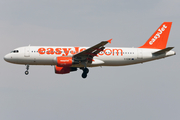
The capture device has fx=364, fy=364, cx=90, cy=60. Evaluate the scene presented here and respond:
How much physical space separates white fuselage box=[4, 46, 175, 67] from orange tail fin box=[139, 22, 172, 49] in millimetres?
2160

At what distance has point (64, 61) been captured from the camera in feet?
159

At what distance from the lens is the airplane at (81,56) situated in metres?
48.8

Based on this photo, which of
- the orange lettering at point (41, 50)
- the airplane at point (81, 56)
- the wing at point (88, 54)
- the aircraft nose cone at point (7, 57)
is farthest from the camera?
the aircraft nose cone at point (7, 57)

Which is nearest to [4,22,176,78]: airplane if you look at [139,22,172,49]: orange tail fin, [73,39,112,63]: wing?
[73,39,112,63]: wing

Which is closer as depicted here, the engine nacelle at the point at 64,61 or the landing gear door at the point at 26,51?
the engine nacelle at the point at 64,61

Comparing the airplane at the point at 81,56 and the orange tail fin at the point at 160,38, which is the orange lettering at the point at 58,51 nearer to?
the airplane at the point at 81,56

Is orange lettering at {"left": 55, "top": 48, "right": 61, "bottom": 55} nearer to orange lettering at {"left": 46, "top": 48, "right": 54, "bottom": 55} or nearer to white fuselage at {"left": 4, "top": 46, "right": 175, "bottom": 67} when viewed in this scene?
white fuselage at {"left": 4, "top": 46, "right": 175, "bottom": 67}

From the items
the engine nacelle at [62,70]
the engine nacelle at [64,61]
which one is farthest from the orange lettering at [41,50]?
the engine nacelle at [62,70]

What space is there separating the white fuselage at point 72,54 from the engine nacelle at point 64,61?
0.75 m

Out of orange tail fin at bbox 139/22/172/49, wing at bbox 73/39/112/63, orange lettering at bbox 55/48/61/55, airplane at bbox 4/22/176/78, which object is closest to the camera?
wing at bbox 73/39/112/63

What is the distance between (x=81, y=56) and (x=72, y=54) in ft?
5.72

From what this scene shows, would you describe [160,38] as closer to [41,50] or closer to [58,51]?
[58,51]

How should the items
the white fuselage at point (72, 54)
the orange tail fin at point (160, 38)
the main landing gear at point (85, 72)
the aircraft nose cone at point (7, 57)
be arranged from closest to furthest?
the white fuselage at point (72, 54)
the aircraft nose cone at point (7, 57)
the main landing gear at point (85, 72)
the orange tail fin at point (160, 38)

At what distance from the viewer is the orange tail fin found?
5444 cm
